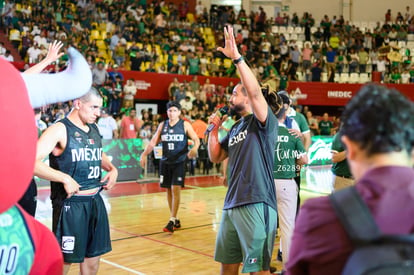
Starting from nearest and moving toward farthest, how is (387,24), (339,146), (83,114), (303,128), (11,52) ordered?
(83,114)
(339,146)
(303,128)
(11,52)
(387,24)

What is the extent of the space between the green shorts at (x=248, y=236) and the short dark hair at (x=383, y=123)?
2.25 m

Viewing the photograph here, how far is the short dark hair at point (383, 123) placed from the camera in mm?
1621

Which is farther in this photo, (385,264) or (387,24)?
(387,24)

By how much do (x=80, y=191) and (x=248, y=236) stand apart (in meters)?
1.54

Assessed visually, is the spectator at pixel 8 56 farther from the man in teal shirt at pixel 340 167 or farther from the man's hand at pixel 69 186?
the man's hand at pixel 69 186

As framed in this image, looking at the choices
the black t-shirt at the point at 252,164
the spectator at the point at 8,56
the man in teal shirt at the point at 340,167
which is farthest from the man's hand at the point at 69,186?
the spectator at the point at 8,56

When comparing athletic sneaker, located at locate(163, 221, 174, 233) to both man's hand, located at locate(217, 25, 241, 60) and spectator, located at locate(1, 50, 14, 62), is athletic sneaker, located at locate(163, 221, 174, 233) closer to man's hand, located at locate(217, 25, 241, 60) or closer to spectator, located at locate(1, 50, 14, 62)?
man's hand, located at locate(217, 25, 241, 60)

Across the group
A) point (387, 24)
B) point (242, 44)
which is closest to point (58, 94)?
point (242, 44)

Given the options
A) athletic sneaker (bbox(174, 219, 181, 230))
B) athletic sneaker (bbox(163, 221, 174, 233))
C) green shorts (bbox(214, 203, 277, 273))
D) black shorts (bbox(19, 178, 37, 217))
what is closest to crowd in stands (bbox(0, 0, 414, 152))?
athletic sneaker (bbox(174, 219, 181, 230))

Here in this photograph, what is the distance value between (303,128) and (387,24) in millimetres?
22080

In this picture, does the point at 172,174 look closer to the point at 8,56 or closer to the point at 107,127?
the point at 107,127

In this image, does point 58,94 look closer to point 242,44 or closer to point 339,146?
point 339,146

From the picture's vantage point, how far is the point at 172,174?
26.3 ft

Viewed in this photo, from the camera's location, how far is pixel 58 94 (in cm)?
201
